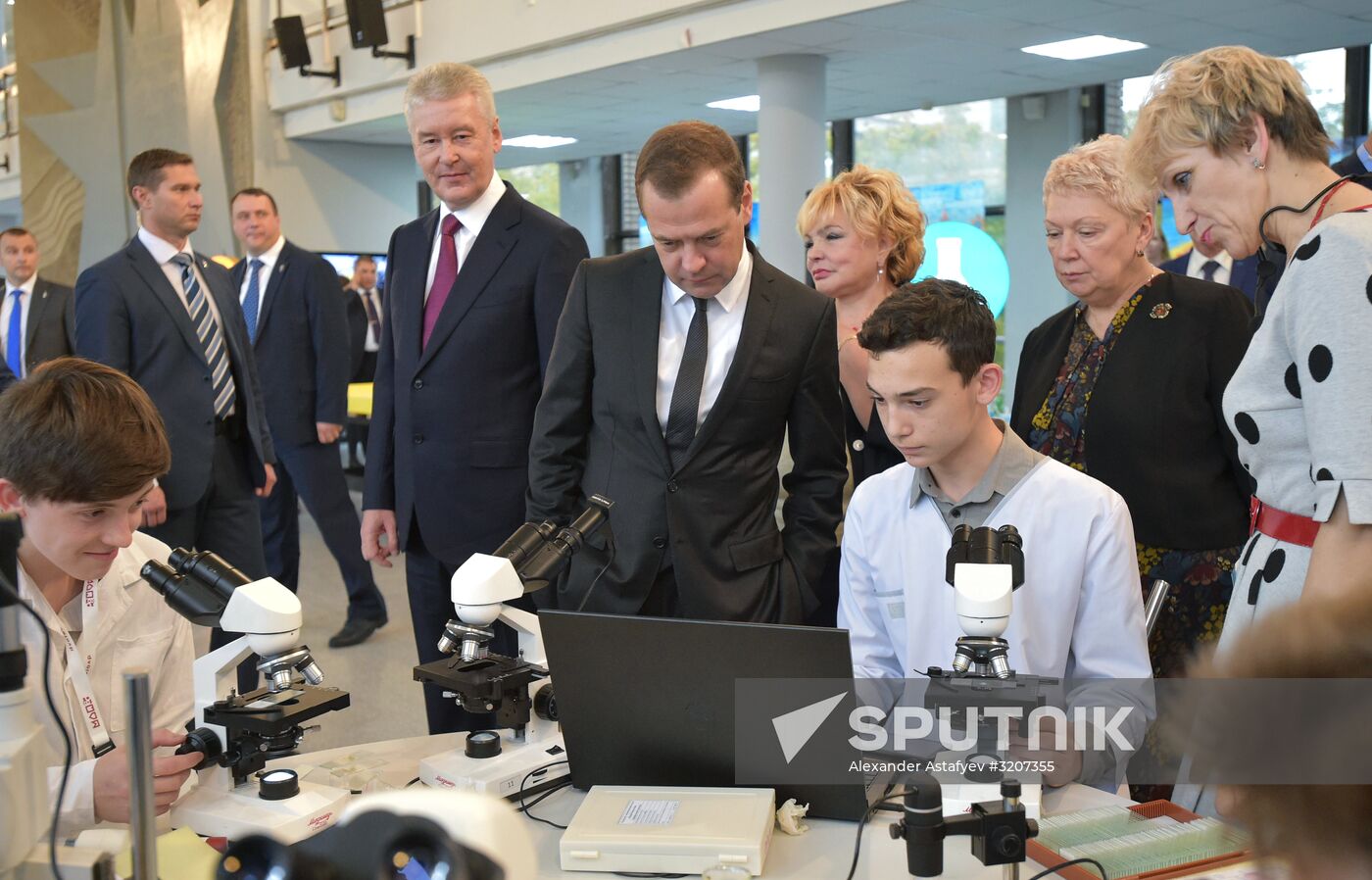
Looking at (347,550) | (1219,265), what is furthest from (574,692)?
(1219,265)

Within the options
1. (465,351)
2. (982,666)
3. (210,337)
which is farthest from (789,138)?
(982,666)

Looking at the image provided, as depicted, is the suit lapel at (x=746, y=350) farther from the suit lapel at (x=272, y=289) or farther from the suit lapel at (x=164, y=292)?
the suit lapel at (x=272, y=289)

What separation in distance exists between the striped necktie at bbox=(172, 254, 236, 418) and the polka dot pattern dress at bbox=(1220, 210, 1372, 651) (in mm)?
3092

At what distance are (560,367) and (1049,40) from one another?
561 centimetres

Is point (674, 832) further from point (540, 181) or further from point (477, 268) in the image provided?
point (540, 181)

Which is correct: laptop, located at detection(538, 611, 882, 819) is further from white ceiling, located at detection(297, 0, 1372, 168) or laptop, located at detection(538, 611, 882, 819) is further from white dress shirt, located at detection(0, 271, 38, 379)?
white dress shirt, located at detection(0, 271, 38, 379)

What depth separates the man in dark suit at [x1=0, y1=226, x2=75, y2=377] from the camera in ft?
19.9

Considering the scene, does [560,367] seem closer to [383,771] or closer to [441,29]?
[383,771]

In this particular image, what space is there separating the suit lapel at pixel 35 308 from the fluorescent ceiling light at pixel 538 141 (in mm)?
Result: 5368

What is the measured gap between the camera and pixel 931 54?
7.39 m

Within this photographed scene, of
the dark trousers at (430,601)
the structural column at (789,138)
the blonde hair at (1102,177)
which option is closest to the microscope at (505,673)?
the dark trousers at (430,601)

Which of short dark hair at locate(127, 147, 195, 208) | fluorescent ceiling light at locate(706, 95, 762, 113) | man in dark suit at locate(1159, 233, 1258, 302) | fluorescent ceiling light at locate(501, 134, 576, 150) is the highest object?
fluorescent ceiling light at locate(501, 134, 576, 150)

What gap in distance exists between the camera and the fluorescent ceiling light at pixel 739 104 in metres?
9.09

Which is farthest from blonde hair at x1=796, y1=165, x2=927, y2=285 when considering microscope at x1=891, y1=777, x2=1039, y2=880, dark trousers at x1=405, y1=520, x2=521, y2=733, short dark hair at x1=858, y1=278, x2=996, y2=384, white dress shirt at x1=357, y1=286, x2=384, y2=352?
white dress shirt at x1=357, y1=286, x2=384, y2=352
